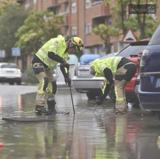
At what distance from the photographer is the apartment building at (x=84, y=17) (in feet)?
186

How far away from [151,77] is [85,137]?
160 centimetres

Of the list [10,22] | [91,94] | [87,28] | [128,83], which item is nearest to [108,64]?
[128,83]

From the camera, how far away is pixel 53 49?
13500mm

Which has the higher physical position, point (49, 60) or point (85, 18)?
point (85, 18)

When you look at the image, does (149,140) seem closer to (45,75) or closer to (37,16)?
(45,75)

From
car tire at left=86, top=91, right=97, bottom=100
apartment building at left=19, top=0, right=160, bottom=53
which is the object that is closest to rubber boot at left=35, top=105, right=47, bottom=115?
car tire at left=86, top=91, right=97, bottom=100

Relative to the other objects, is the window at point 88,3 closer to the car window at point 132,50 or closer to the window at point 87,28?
the window at point 87,28

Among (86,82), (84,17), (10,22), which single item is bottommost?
(86,82)

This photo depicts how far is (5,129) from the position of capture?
36.8 feet

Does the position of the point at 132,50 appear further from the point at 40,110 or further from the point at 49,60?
the point at 40,110

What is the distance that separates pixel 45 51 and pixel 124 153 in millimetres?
5589

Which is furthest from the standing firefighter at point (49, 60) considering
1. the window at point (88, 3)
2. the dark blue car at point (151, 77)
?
the window at point (88, 3)

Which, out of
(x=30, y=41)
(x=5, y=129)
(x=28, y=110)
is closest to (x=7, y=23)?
(x=30, y=41)

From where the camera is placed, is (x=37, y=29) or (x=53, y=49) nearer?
(x=53, y=49)
